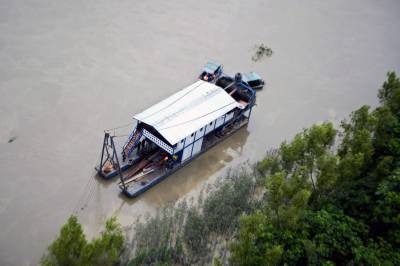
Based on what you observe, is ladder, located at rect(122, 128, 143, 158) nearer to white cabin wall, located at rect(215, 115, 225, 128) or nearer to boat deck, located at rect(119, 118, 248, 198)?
boat deck, located at rect(119, 118, 248, 198)

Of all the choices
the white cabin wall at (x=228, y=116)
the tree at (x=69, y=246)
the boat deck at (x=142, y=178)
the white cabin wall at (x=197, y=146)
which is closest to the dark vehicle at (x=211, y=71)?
the white cabin wall at (x=228, y=116)

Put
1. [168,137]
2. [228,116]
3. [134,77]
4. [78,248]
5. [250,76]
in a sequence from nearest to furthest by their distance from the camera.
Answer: [78,248] < [168,137] < [228,116] < [134,77] < [250,76]

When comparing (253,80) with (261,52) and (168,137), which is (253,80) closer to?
(261,52)

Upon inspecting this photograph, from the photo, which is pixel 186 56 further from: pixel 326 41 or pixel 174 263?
pixel 174 263

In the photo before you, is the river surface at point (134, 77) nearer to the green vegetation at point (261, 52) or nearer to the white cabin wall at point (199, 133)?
the green vegetation at point (261, 52)

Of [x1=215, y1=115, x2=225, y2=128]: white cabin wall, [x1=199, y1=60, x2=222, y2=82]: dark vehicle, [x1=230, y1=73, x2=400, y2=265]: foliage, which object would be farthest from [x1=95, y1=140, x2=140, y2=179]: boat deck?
[x1=199, y1=60, x2=222, y2=82]: dark vehicle

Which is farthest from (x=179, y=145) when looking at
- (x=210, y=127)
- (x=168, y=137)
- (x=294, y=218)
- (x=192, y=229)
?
(x=294, y=218)
